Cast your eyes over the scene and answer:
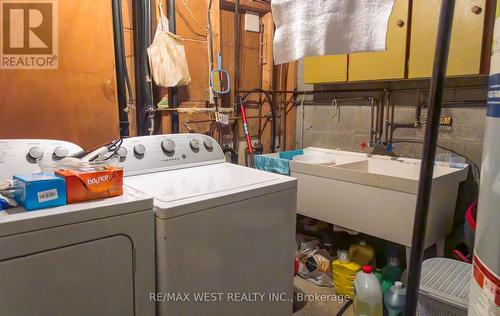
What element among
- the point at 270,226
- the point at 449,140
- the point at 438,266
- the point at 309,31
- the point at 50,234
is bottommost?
the point at 438,266

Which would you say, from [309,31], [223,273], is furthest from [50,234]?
[309,31]

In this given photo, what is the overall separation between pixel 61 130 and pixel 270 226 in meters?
1.17

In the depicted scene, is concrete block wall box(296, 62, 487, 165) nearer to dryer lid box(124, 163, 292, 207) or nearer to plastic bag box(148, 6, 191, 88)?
plastic bag box(148, 6, 191, 88)

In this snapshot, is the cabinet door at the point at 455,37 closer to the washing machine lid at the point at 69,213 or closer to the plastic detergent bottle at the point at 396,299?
the plastic detergent bottle at the point at 396,299

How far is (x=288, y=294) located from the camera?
1.63 m

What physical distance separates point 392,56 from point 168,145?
5.30 feet

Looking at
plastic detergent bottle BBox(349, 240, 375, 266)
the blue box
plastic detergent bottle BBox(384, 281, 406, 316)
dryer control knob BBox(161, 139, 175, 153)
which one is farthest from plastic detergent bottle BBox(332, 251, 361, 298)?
the blue box

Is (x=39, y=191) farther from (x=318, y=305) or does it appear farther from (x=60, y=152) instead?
(x=318, y=305)

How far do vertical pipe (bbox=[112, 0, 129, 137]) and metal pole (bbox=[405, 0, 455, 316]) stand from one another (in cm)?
188

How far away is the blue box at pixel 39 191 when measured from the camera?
950 mm

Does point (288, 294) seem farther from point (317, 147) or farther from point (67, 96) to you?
point (317, 147)

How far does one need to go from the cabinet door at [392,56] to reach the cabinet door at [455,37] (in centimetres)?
6

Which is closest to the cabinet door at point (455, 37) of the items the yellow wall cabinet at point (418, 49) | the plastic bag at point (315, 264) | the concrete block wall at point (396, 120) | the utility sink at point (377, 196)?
the yellow wall cabinet at point (418, 49)

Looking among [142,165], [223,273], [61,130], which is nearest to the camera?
[223,273]
